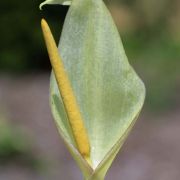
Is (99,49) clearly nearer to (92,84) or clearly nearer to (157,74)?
(92,84)

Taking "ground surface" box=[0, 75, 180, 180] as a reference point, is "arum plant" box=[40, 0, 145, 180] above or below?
above

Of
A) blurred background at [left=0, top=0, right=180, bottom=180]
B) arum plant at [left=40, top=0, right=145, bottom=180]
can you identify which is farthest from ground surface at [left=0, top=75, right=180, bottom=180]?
arum plant at [left=40, top=0, right=145, bottom=180]

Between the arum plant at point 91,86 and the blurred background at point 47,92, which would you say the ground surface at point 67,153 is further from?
the arum plant at point 91,86

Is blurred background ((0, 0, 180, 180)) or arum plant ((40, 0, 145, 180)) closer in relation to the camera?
arum plant ((40, 0, 145, 180))

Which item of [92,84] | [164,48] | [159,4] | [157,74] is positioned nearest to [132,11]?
[159,4]

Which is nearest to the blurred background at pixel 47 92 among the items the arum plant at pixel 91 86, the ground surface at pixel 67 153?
the ground surface at pixel 67 153

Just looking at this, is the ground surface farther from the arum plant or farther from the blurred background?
the arum plant

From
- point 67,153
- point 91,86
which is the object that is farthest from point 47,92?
point 91,86
